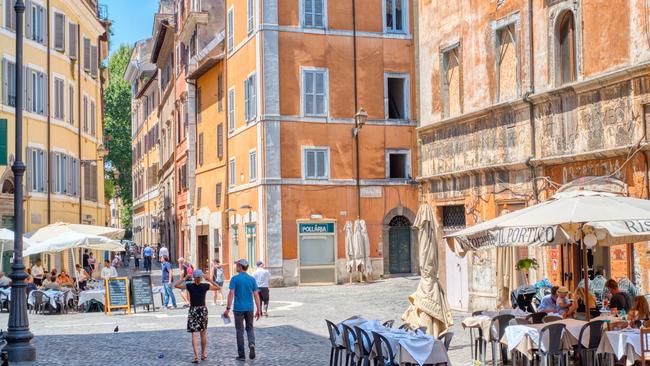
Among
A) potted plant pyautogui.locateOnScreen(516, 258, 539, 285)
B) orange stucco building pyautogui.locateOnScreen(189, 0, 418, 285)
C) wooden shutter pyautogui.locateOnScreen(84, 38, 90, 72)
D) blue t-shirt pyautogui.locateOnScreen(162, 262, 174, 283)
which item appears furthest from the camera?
wooden shutter pyautogui.locateOnScreen(84, 38, 90, 72)

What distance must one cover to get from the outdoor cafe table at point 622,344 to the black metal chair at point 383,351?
8.75 ft

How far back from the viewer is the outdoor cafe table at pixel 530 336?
12.2 metres

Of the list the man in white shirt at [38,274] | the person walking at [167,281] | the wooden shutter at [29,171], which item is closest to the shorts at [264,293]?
the person walking at [167,281]

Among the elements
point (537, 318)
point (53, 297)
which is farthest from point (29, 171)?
point (537, 318)

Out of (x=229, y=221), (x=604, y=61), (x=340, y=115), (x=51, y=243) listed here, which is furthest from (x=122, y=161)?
(x=604, y=61)

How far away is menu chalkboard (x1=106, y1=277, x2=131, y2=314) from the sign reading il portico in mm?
14361

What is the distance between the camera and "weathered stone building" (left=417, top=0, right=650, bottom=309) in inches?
659

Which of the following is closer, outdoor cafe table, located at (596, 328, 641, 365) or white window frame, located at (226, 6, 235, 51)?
outdoor cafe table, located at (596, 328, 641, 365)

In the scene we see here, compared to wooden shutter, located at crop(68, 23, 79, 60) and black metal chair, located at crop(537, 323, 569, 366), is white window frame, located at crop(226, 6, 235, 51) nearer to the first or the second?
wooden shutter, located at crop(68, 23, 79, 60)

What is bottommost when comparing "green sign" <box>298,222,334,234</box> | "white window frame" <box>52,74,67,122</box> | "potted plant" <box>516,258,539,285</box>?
"potted plant" <box>516,258,539,285</box>

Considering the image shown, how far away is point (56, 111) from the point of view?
3728 cm

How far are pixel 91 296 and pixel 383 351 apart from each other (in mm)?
17897

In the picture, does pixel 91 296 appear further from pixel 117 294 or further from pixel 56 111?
pixel 56 111

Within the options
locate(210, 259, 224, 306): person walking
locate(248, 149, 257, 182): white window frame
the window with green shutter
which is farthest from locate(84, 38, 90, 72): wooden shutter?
the window with green shutter
